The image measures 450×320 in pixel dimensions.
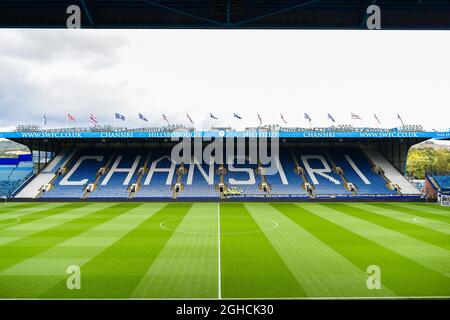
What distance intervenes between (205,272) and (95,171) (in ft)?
117

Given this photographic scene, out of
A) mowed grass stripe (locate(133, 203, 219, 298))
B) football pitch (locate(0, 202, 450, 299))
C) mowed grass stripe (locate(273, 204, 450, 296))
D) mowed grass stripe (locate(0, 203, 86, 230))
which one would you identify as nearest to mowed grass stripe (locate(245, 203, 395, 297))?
football pitch (locate(0, 202, 450, 299))

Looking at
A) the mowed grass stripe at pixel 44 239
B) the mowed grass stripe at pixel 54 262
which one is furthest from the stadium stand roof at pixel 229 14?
the mowed grass stripe at pixel 44 239

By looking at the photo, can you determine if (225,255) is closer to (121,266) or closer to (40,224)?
(121,266)

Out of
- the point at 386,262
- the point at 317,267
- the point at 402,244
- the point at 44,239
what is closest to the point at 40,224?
the point at 44,239

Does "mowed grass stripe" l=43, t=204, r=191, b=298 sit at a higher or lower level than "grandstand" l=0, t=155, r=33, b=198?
lower

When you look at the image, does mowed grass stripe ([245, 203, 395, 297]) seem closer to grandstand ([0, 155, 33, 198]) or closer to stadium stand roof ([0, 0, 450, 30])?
stadium stand roof ([0, 0, 450, 30])

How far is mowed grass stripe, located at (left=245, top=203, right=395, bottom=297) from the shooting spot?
11719 millimetres

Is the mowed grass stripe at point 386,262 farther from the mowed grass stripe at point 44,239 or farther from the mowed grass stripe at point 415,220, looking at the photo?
the mowed grass stripe at point 44,239

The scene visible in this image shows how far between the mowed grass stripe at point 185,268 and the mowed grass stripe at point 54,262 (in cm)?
299

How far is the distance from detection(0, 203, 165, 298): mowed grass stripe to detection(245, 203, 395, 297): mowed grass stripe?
8.09 metres

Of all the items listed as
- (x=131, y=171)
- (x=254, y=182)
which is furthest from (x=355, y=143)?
(x=131, y=171)

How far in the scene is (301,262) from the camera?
15023 mm

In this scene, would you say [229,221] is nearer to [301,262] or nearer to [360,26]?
[301,262]

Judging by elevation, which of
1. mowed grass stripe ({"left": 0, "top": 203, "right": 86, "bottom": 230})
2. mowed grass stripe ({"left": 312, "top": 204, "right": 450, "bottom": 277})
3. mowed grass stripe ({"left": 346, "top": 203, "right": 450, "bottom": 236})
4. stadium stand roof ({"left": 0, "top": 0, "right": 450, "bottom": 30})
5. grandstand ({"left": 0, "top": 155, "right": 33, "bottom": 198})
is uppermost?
stadium stand roof ({"left": 0, "top": 0, "right": 450, "bottom": 30})
